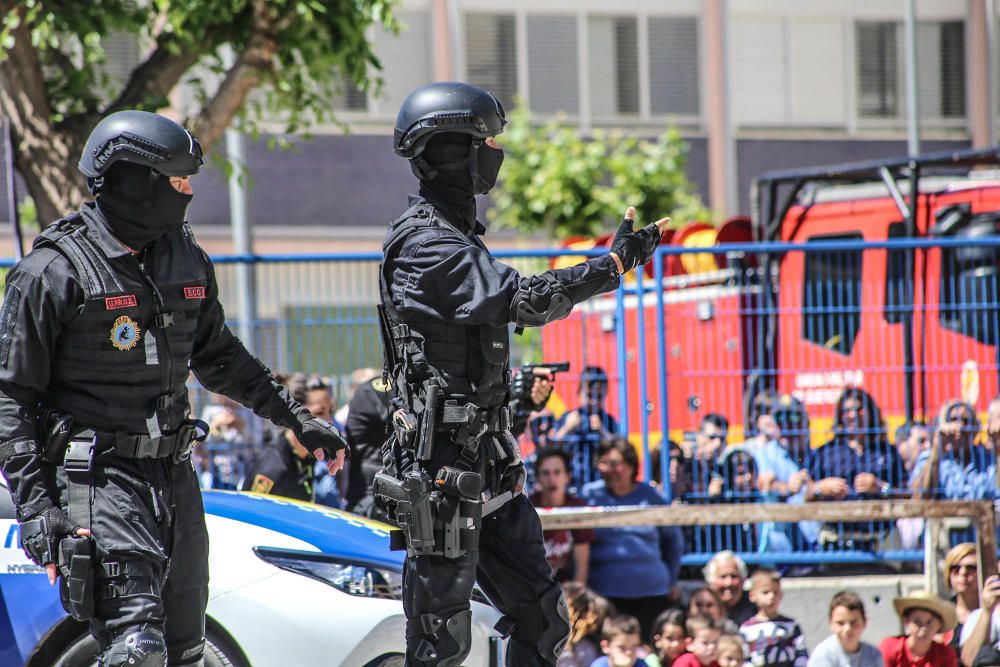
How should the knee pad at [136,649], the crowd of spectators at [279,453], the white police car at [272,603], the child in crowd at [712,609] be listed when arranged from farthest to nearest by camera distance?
1. the crowd of spectators at [279,453]
2. the child in crowd at [712,609]
3. the white police car at [272,603]
4. the knee pad at [136,649]

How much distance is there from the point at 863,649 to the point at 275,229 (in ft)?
48.2

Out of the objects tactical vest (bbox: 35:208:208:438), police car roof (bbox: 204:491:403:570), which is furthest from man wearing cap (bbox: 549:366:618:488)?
tactical vest (bbox: 35:208:208:438)

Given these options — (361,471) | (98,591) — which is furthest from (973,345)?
(98,591)

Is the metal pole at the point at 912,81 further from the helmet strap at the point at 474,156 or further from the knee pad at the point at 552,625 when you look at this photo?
the knee pad at the point at 552,625

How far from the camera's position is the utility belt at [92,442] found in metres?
4.05

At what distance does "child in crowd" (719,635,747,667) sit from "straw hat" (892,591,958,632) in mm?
991

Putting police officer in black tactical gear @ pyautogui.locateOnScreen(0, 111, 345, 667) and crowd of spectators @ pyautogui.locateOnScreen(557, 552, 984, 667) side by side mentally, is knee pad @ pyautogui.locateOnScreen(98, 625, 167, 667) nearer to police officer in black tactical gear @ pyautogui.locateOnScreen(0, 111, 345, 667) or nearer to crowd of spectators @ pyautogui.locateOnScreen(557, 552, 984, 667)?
police officer in black tactical gear @ pyautogui.locateOnScreen(0, 111, 345, 667)

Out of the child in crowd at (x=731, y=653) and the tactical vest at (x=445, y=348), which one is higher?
the tactical vest at (x=445, y=348)

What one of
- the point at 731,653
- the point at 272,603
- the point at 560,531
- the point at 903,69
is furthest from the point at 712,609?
the point at 903,69

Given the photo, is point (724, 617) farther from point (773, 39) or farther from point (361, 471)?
point (773, 39)

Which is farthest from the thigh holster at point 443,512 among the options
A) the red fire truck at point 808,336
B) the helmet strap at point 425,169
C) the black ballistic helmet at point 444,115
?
the red fire truck at point 808,336

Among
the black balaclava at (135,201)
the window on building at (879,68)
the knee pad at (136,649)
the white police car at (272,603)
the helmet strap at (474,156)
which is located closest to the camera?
the knee pad at (136,649)

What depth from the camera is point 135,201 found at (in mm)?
4195

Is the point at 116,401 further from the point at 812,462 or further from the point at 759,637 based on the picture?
the point at 812,462
